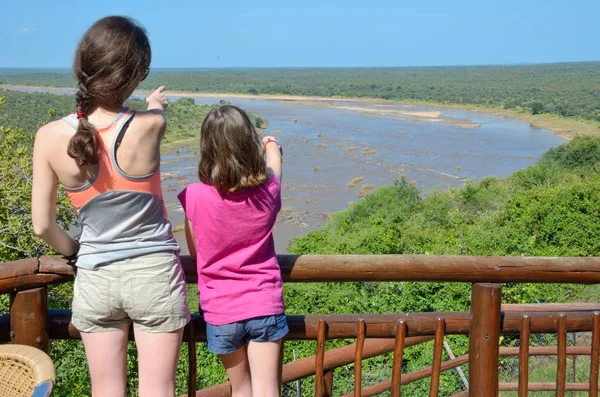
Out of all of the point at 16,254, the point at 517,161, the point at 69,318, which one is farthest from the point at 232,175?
the point at 517,161

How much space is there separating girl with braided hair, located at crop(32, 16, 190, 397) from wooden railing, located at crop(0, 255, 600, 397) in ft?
1.10

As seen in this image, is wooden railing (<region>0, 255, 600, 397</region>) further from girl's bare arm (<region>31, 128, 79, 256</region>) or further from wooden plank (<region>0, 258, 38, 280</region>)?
girl's bare arm (<region>31, 128, 79, 256</region>)

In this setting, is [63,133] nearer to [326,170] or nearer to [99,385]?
[99,385]

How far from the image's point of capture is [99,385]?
2.10m

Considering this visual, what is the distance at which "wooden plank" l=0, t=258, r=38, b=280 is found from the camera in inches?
90.6

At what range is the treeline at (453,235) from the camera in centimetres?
1358

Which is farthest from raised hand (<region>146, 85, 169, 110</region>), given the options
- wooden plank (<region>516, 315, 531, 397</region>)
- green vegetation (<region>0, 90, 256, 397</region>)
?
green vegetation (<region>0, 90, 256, 397</region>)

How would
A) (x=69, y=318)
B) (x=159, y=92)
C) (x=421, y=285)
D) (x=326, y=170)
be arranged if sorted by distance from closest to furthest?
1. (x=159, y=92)
2. (x=69, y=318)
3. (x=421, y=285)
4. (x=326, y=170)

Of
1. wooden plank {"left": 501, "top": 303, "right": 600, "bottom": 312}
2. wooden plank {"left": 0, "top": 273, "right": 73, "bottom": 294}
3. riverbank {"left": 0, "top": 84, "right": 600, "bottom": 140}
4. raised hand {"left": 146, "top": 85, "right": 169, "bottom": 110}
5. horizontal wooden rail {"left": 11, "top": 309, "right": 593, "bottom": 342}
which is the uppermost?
raised hand {"left": 146, "top": 85, "right": 169, "bottom": 110}

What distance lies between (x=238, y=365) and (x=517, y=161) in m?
38.4

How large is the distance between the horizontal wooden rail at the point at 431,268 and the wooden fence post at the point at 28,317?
13cm

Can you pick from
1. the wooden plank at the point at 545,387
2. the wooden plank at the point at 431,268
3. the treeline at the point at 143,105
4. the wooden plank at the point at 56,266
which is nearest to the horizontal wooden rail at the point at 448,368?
the wooden plank at the point at 545,387


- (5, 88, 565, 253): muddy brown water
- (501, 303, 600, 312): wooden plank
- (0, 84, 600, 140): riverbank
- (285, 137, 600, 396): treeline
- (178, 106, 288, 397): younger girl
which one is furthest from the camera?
(0, 84, 600, 140): riverbank

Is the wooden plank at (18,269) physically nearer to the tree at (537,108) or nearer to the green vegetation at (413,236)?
the green vegetation at (413,236)
